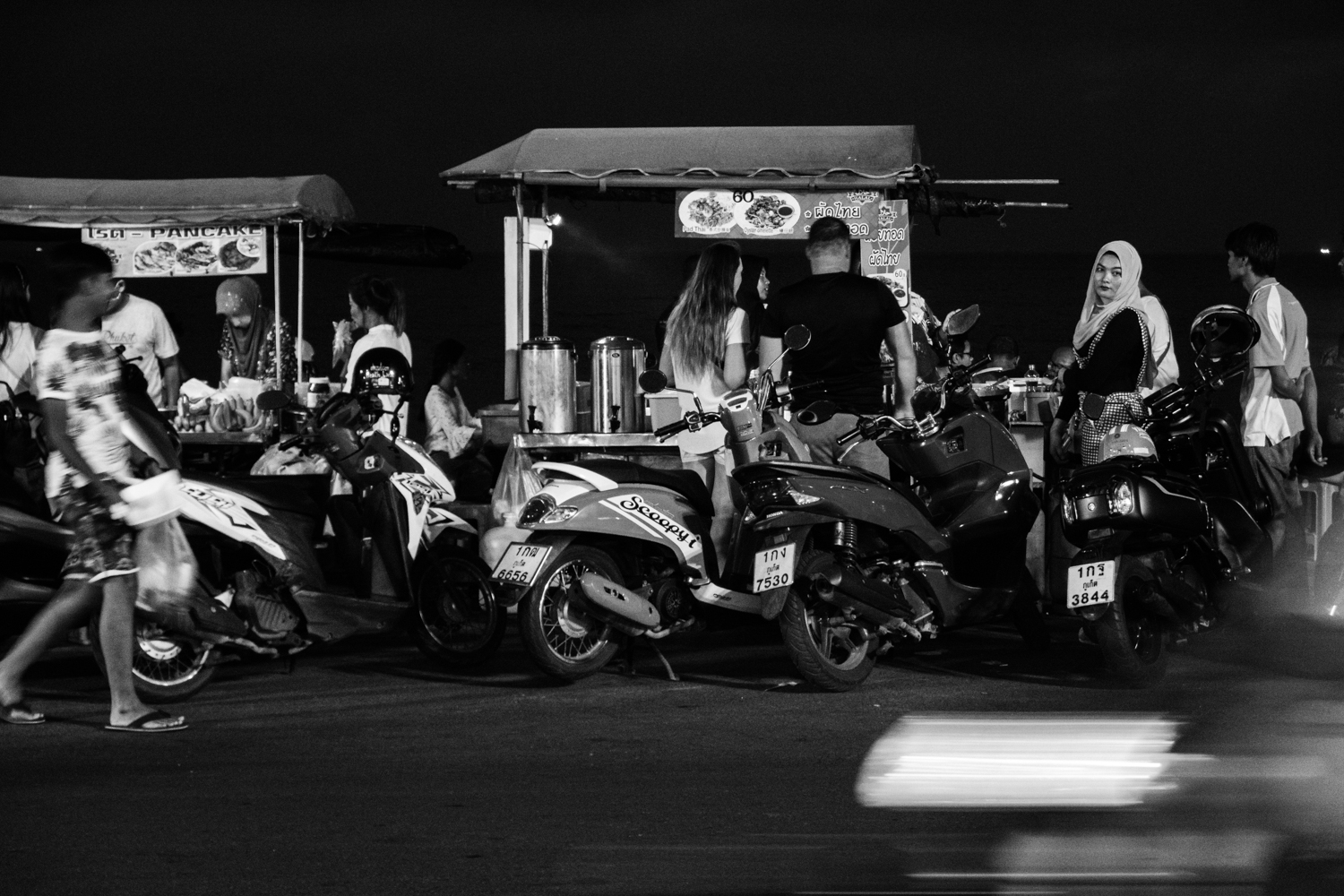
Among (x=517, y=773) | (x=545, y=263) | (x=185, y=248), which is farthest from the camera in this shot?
(x=185, y=248)

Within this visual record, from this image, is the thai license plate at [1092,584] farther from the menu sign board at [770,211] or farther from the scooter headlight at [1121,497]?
the menu sign board at [770,211]

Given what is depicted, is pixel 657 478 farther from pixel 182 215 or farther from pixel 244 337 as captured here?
pixel 182 215

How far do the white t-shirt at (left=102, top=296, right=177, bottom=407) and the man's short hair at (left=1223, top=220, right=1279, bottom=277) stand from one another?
6665 mm

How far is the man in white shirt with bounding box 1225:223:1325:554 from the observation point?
768 cm

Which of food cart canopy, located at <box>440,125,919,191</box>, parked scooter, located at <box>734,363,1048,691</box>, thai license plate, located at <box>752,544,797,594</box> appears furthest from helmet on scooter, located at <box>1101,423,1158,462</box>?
food cart canopy, located at <box>440,125,919,191</box>

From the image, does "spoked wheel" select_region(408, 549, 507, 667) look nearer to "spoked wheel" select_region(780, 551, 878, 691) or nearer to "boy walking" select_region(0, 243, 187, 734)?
"spoked wheel" select_region(780, 551, 878, 691)

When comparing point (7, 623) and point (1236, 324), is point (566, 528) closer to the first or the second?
point (7, 623)

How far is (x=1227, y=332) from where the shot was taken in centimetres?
702

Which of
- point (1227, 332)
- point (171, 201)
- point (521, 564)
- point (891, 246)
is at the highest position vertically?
point (171, 201)

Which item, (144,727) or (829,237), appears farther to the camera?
(829,237)

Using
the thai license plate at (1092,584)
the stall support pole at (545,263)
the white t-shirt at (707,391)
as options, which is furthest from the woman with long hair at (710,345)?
the stall support pole at (545,263)

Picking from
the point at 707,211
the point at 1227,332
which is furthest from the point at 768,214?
the point at 1227,332

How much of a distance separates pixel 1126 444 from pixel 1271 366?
4.72ft

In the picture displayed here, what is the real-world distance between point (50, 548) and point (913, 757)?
17.0ft
